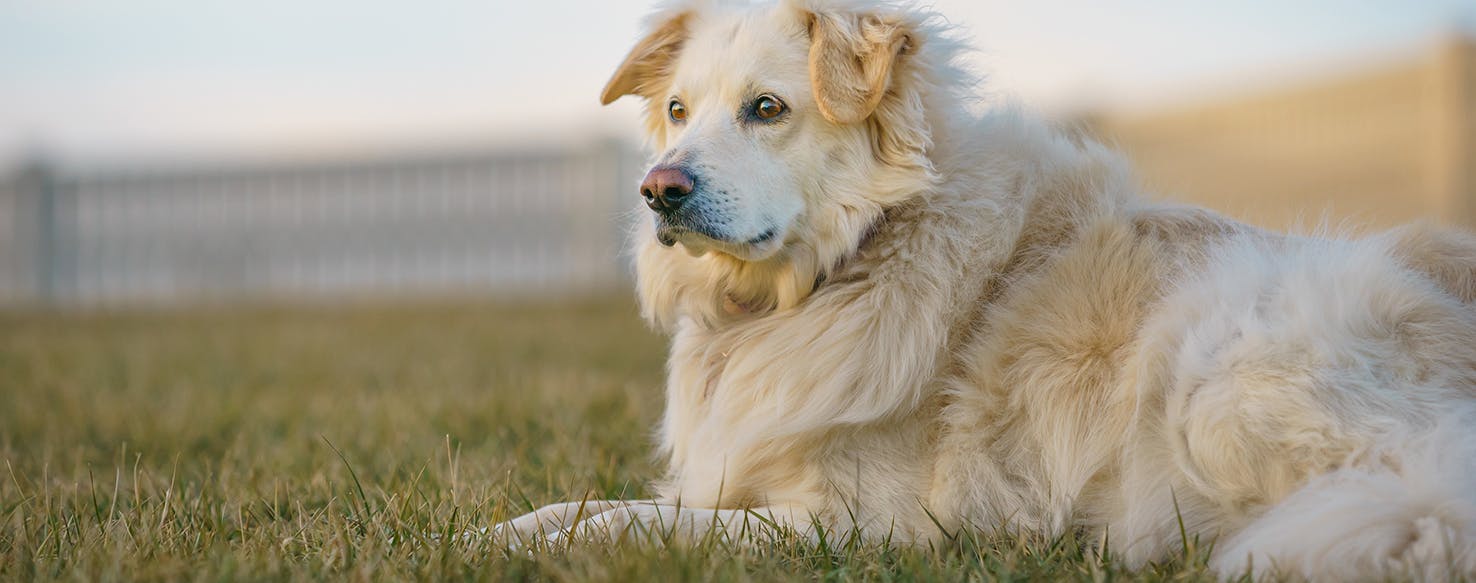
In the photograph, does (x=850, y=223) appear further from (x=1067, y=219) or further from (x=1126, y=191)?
(x=1126, y=191)

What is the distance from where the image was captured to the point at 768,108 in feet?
9.73

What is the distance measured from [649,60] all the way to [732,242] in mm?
847

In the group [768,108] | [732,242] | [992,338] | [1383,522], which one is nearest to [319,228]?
[768,108]

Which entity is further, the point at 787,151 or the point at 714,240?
the point at 787,151

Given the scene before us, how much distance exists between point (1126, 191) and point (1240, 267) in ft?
1.52

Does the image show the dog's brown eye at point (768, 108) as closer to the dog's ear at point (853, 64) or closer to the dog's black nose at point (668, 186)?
the dog's ear at point (853, 64)

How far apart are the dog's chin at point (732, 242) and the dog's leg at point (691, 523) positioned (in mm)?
592

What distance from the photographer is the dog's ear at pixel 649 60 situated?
3.37 metres

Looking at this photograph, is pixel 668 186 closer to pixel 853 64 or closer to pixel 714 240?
pixel 714 240

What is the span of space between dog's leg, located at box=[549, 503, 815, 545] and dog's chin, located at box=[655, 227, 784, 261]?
1.94 feet

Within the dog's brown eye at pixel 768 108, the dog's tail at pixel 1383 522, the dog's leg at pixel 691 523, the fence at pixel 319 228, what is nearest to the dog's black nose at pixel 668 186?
the dog's brown eye at pixel 768 108

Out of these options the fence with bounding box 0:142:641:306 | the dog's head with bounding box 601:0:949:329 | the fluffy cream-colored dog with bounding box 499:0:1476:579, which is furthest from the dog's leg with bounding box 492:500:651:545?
the fence with bounding box 0:142:641:306

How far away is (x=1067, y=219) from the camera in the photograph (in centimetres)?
287

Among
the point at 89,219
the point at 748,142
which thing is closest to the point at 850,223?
the point at 748,142
